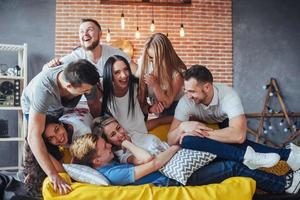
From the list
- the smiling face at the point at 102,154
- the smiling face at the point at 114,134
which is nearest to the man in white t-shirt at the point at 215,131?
the smiling face at the point at 114,134

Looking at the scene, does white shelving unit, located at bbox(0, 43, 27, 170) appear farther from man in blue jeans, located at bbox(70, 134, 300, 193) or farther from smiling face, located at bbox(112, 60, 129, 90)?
man in blue jeans, located at bbox(70, 134, 300, 193)

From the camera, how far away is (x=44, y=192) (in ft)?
7.52

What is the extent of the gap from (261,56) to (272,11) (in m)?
0.84

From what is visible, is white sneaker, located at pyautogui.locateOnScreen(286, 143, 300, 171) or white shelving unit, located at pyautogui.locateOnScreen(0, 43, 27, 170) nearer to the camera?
white sneaker, located at pyautogui.locateOnScreen(286, 143, 300, 171)

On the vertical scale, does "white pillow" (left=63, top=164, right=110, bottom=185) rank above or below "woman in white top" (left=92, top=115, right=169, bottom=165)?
below

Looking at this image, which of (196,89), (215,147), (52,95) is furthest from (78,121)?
(215,147)

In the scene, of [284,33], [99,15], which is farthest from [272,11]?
[99,15]

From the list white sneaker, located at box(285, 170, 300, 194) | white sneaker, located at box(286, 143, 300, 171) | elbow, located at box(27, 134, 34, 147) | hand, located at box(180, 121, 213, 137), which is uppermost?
hand, located at box(180, 121, 213, 137)

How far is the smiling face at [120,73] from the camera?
2.76 m

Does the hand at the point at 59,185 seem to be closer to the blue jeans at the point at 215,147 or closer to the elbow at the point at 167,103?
the blue jeans at the point at 215,147

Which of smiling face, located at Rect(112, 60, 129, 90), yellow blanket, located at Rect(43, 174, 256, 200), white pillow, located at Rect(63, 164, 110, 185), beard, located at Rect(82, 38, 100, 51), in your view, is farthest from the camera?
beard, located at Rect(82, 38, 100, 51)

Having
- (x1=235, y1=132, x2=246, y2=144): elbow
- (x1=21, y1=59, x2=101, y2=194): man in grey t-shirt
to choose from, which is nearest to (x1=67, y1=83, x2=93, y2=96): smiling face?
(x1=21, y1=59, x2=101, y2=194): man in grey t-shirt

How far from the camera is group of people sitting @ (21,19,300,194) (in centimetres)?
245

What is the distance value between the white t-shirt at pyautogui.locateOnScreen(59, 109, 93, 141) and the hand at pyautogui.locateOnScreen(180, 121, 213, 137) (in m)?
0.66
